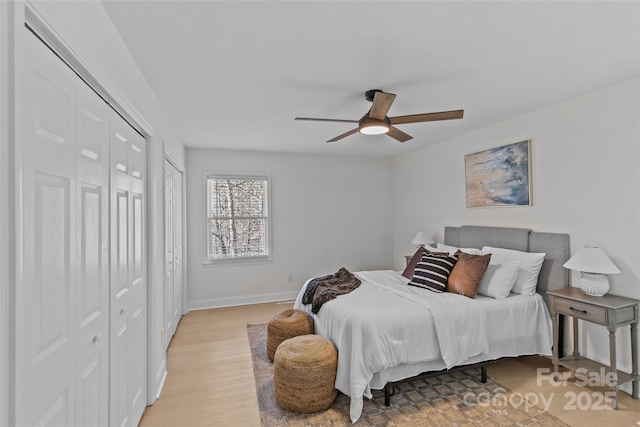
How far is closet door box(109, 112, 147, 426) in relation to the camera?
176 cm

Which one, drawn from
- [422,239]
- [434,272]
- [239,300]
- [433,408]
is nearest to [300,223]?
[239,300]

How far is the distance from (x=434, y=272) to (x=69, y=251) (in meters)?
3.00

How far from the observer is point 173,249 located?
385cm

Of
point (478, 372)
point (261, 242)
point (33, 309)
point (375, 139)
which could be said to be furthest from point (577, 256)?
point (261, 242)

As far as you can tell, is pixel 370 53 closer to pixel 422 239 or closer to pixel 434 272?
pixel 434 272

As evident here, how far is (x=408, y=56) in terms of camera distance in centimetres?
215

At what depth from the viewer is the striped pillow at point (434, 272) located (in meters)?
3.17

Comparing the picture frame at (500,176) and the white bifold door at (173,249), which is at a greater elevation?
the picture frame at (500,176)

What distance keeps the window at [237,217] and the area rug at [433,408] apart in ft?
8.88

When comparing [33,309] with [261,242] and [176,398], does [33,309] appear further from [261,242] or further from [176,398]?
[261,242]

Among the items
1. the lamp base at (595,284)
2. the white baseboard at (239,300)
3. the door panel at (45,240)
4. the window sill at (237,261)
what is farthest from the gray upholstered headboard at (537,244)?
the door panel at (45,240)

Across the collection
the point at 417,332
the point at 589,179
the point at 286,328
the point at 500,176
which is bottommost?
the point at 286,328

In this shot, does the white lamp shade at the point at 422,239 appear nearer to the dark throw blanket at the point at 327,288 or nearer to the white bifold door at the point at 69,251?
the dark throw blanket at the point at 327,288

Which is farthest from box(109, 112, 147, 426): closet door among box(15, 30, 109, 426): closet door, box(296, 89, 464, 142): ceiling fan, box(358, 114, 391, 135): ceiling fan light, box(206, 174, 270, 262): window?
box(206, 174, 270, 262): window
